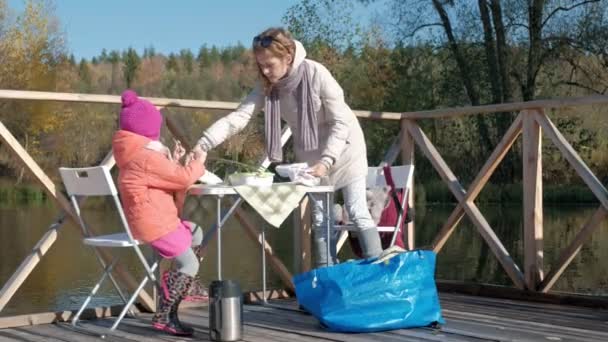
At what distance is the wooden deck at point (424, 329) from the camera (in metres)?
2.98

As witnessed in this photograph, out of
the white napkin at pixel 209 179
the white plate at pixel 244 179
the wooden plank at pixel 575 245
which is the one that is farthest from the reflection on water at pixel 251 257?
the white plate at pixel 244 179

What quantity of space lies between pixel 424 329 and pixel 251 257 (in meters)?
6.24

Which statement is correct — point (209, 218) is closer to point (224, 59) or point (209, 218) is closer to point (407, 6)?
point (407, 6)

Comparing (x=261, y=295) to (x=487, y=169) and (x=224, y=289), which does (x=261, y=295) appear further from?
(x=487, y=169)

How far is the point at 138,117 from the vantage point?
9.82 feet

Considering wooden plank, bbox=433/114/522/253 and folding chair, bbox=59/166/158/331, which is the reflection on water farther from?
folding chair, bbox=59/166/158/331

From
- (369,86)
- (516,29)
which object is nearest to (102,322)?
(516,29)

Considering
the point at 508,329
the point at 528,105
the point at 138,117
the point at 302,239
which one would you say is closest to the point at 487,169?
the point at 528,105

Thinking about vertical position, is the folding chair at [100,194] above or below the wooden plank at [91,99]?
below

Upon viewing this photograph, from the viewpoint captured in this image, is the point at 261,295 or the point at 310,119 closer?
the point at 310,119

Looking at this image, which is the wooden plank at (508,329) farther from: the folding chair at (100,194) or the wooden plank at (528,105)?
the folding chair at (100,194)

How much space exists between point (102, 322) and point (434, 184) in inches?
503

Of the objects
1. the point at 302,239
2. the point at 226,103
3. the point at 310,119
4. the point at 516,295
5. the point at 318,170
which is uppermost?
the point at 226,103

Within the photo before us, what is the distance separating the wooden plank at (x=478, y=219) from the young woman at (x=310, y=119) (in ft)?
3.45
